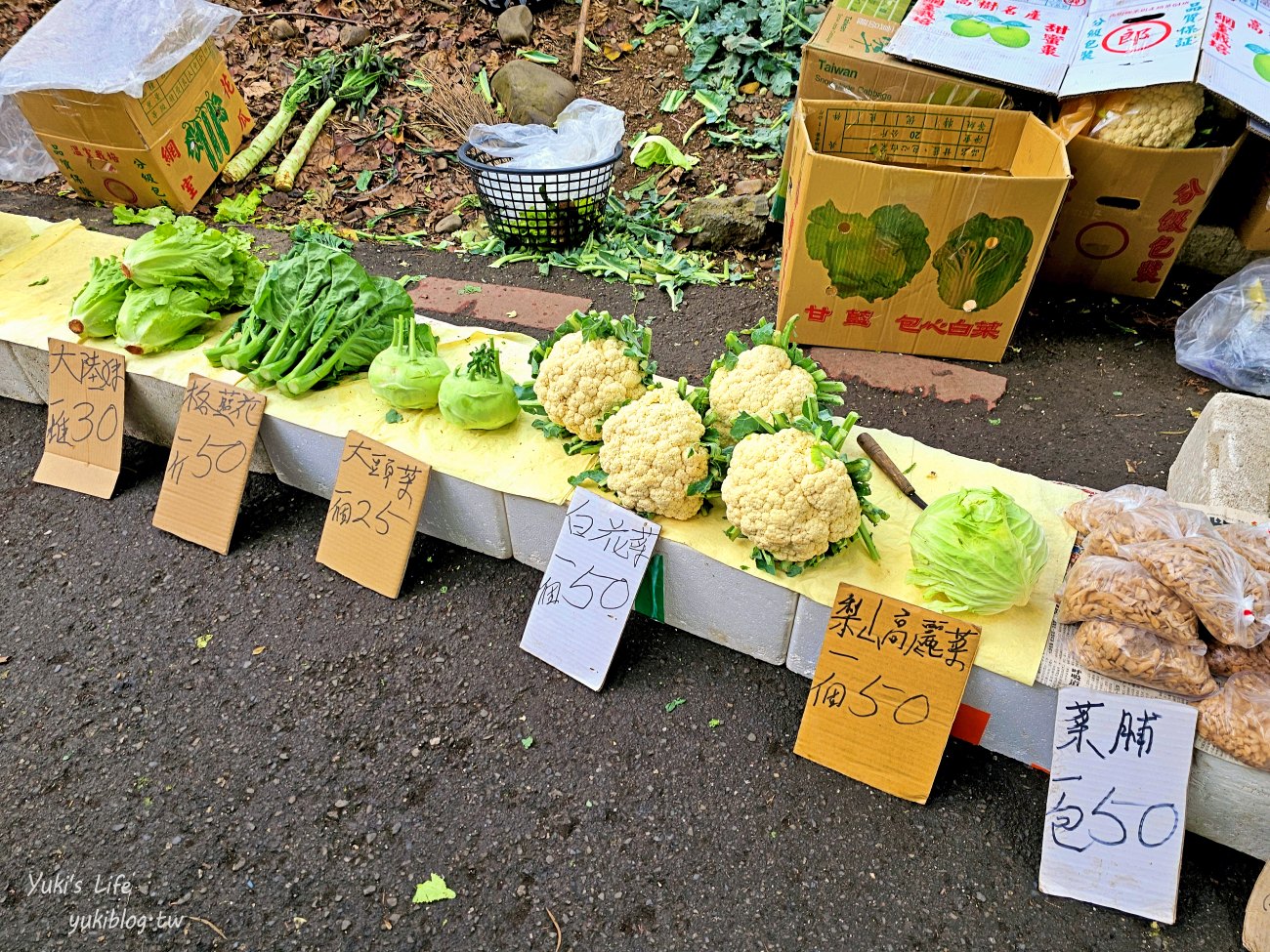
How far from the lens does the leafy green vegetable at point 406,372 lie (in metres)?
2.51

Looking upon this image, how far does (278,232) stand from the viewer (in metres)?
5.05

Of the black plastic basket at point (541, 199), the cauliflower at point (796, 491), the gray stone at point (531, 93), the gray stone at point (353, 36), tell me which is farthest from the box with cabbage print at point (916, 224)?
the gray stone at point (353, 36)

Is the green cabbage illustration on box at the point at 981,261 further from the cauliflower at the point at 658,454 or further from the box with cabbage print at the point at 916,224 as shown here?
the cauliflower at the point at 658,454

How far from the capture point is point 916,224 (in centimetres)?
334

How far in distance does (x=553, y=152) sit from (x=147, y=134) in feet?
8.68

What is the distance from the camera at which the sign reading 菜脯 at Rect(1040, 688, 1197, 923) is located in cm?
170

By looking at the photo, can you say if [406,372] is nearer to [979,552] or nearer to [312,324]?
[312,324]

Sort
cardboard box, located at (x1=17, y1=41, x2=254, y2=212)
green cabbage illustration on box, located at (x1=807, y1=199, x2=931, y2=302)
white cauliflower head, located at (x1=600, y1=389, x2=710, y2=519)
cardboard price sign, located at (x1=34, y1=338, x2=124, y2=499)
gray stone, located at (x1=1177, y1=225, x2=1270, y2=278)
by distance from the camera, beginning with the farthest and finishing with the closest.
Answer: cardboard box, located at (x1=17, y1=41, x2=254, y2=212) → gray stone, located at (x1=1177, y1=225, x2=1270, y2=278) → green cabbage illustration on box, located at (x1=807, y1=199, x2=931, y2=302) → cardboard price sign, located at (x1=34, y1=338, x2=124, y2=499) → white cauliflower head, located at (x1=600, y1=389, x2=710, y2=519)

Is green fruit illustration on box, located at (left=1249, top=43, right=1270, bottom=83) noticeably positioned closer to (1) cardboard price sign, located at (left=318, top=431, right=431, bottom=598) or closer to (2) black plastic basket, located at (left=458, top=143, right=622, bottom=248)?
(2) black plastic basket, located at (left=458, top=143, right=622, bottom=248)

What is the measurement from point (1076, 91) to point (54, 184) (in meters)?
6.97

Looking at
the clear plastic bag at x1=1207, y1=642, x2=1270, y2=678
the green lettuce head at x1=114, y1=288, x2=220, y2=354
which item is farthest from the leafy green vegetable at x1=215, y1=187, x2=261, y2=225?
the clear plastic bag at x1=1207, y1=642, x2=1270, y2=678

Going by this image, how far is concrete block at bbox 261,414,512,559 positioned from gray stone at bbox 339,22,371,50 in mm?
5530

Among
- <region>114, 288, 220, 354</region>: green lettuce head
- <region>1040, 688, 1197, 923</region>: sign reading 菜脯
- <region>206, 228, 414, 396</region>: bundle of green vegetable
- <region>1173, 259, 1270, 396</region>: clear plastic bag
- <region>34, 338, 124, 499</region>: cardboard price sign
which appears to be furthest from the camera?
<region>1173, 259, 1270, 396</region>: clear plastic bag

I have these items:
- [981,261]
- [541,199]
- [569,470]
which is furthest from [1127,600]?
[541,199]
